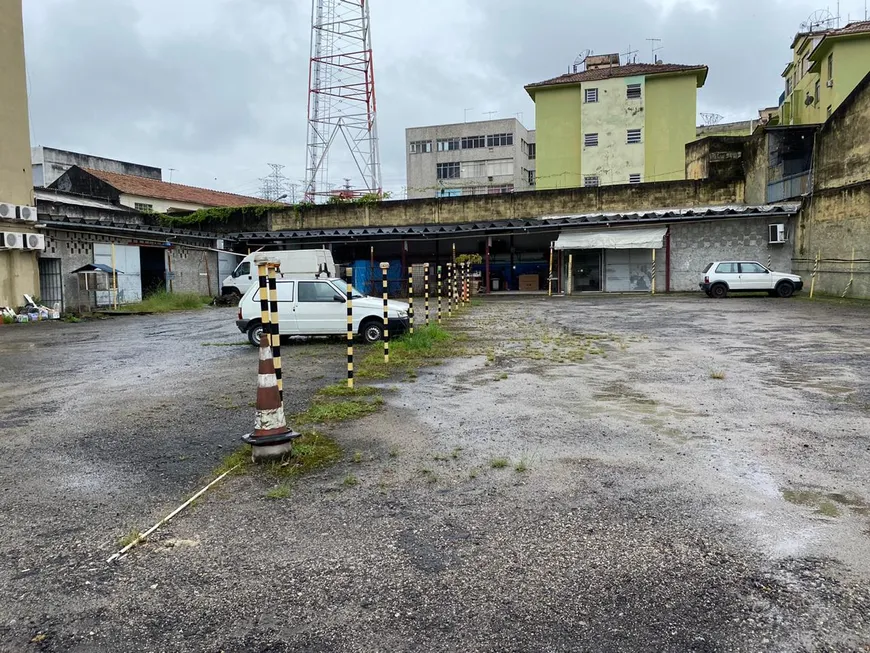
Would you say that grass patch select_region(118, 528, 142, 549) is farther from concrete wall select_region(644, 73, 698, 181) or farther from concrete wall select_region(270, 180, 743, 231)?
concrete wall select_region(644, 73, 698, 181)

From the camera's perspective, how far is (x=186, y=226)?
36.2 m

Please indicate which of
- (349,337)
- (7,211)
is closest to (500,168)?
(7,211)

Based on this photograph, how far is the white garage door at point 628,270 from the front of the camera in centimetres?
3036

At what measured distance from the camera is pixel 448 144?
2773 inches

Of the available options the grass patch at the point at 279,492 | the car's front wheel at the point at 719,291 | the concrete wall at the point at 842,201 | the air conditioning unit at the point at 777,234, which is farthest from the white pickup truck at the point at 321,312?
the air conditioning unit at the point at 777,234

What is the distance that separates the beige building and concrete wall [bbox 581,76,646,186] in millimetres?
34750

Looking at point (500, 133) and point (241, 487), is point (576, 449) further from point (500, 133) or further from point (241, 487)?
point (500, 133)

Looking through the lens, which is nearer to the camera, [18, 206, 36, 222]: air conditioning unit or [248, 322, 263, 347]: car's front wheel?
[248, 322, 263, 347]: car's front wheel

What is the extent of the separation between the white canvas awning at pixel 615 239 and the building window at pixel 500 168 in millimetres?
38879

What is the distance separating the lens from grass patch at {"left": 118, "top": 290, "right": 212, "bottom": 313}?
25203 mm

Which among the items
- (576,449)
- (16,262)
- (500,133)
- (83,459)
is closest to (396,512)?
(576,449)

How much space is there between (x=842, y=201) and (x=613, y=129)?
24.9m

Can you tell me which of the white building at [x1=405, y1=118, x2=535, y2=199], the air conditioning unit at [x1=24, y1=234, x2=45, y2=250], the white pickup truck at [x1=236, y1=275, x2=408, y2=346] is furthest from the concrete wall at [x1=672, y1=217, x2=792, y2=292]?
the white building at [x1=405, y1=118, x2=535, y2=199]

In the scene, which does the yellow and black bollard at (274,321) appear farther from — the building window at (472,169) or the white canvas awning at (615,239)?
the building window at (472,169)
